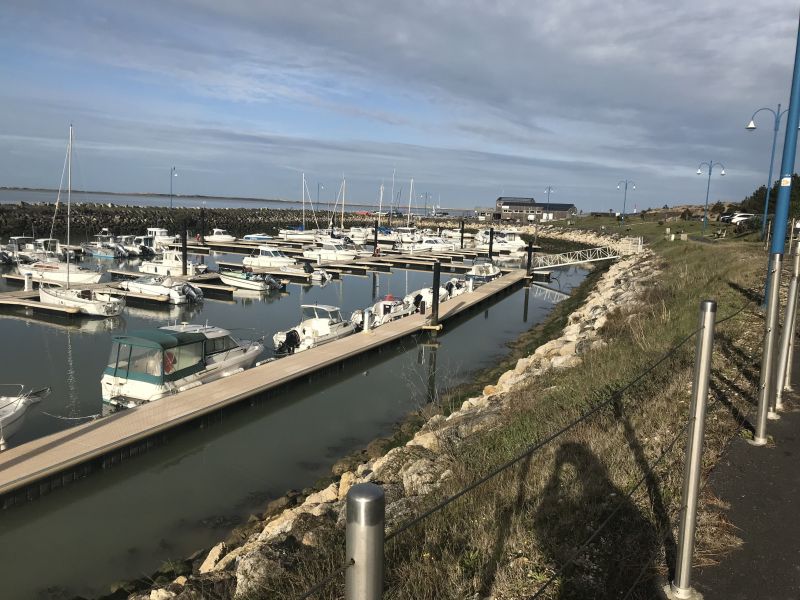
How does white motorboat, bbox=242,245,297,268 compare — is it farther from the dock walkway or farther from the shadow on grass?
the shadow on grass

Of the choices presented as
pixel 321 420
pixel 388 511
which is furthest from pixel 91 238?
pixel 388 511

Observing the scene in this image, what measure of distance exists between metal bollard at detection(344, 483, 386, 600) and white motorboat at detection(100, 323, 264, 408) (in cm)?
1549

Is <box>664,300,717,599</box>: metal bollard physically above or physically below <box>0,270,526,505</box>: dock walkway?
above

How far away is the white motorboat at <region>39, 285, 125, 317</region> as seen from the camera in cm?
3030

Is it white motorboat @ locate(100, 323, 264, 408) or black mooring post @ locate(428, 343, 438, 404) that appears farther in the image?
black mooring post @ locate(428, 343, 438, 404)

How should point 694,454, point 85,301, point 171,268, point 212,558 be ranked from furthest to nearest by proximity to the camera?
point 171,268
point 85,301
point 212,558
point 694,454

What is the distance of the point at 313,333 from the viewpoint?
2417cm

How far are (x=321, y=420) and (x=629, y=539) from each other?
13.4 metres

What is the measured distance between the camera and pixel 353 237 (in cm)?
7681

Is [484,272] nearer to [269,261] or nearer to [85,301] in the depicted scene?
[269,261]

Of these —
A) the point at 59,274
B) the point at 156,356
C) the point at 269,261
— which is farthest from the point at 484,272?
the point at 156,356

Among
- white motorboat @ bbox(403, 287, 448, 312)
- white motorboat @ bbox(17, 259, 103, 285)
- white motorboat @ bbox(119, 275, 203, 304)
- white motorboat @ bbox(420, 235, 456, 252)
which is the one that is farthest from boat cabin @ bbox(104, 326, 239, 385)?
white motorboat @ bbox(420, 235, 456, 252)

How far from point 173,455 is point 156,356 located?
319cm

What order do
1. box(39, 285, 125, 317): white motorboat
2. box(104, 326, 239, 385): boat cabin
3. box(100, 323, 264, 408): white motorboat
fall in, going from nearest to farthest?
box(100, 323, 264, 408): white motorboat
box(104, 326, 239, 385): boat cabin
box(39, 285, 125, 317): white motorboat
